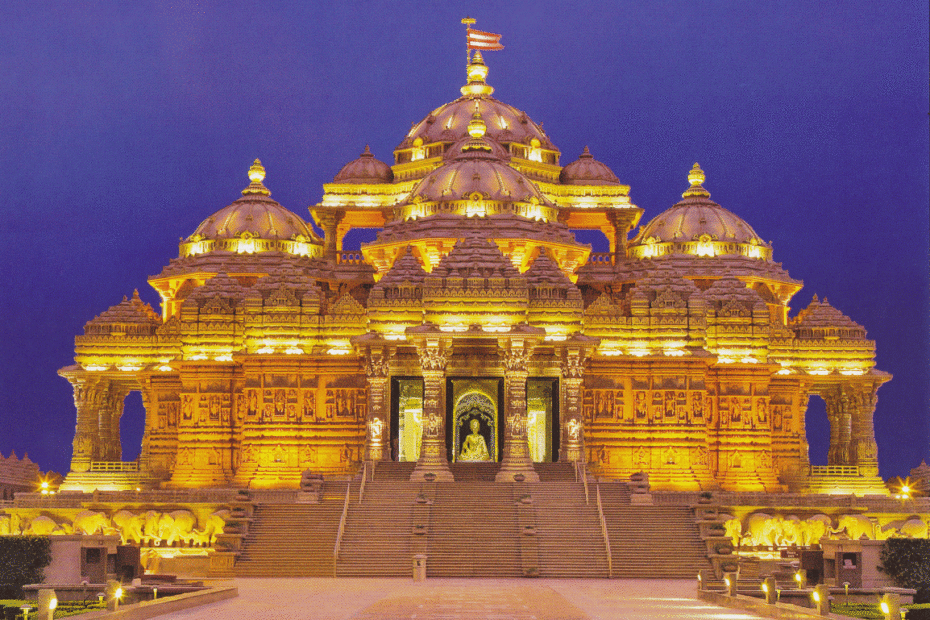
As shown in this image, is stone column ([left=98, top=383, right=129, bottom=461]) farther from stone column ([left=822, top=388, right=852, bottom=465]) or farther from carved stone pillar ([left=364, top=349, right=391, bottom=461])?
stone column ([left=822, top=388, right=852, bottom=465])

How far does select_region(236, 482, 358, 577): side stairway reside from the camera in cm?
4109

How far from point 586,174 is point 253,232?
1565cm

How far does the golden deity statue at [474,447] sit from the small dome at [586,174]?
2124 centimetres

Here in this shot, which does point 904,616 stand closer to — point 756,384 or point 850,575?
point 850,575

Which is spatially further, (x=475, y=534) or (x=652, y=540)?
(x=475, y=534)

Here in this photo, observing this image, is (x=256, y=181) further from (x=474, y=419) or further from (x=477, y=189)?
(x=474, y=419)

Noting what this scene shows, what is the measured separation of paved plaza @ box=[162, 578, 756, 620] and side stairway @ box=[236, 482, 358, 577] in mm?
1180

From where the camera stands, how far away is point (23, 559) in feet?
116

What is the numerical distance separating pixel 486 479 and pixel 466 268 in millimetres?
7179

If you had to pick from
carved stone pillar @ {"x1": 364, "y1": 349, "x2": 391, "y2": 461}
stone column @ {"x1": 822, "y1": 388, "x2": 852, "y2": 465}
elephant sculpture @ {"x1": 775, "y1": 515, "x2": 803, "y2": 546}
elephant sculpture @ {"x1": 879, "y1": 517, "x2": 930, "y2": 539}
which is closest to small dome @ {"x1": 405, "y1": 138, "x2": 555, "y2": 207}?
carved stone pillar @ {"x1": 364, "y1": 349, "x2": 391, "y2": 461}

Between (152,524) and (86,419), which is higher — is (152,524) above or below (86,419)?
below

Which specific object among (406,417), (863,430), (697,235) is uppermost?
(697,235)

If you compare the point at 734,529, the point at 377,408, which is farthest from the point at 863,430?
the point at 377,408

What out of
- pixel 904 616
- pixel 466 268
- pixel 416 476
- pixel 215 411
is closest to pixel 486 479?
pixel 416 476
